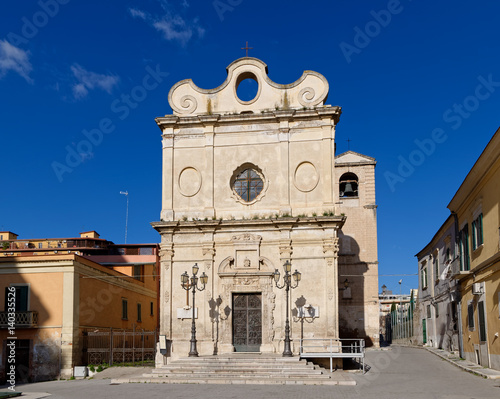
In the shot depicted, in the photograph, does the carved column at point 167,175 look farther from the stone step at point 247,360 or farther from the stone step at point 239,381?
the stone step at point 239,381

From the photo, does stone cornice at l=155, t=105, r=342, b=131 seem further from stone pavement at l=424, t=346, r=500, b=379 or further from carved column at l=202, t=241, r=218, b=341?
stone pavement at l=424, t=346, r=500, b=379

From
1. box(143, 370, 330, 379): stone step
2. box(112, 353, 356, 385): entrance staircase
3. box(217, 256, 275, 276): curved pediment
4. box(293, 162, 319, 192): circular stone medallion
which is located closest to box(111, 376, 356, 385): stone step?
box(112, 353, 356, 385): entrance staircase

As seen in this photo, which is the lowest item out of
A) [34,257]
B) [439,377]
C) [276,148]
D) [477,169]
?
[439,377]

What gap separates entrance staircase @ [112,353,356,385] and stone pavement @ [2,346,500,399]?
707 mm

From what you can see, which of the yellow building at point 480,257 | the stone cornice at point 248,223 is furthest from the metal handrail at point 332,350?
the stone cornice at point 248,223

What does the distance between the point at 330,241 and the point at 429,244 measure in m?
14.3

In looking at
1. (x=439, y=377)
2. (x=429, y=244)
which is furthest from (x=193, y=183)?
(x=429, y=244)

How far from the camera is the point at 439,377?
20.8 meters

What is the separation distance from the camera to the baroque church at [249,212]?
24781 mm

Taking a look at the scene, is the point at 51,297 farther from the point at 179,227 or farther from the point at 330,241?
the point at 330,241

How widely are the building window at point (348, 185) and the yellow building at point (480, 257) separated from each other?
33.0 feet

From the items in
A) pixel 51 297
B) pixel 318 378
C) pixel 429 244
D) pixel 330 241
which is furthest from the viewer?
pixel 429 244

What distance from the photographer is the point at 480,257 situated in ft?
75.0

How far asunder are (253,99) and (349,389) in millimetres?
13902
